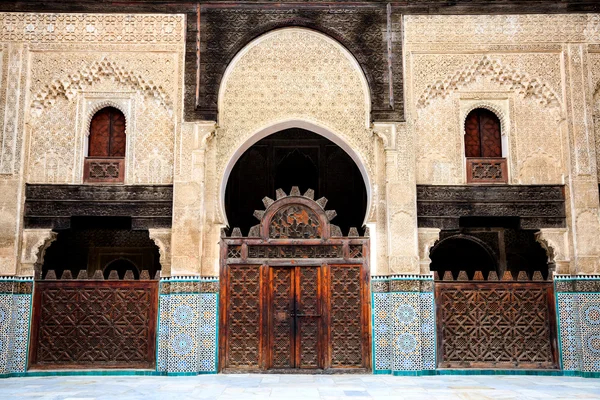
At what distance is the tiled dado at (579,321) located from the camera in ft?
24.6

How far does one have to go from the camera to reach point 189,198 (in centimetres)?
773

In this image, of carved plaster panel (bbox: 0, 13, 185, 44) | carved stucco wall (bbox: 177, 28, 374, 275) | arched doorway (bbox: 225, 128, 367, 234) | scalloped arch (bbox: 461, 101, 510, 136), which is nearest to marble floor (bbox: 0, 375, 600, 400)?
carved stucco wall (bbox: 177, 28, 374, 275)

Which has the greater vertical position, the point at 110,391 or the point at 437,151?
the point at 437,151

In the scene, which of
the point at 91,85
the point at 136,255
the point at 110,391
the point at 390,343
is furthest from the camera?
the point at 136,255

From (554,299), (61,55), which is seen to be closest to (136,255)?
(61,55)

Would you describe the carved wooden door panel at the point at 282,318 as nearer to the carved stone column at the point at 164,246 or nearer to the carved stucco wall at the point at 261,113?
the carved stucco wall at the point at 261,113

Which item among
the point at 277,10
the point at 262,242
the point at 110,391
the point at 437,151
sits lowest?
the point at 110,391

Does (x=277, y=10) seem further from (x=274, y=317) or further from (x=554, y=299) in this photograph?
(x=554, y=299)

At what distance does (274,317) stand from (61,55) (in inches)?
170

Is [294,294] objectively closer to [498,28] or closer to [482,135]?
[482,135]

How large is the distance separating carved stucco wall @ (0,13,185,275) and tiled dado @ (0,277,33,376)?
1310 millimetres

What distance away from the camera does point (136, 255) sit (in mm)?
11023

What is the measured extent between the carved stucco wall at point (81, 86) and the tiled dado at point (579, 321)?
508 centimetres

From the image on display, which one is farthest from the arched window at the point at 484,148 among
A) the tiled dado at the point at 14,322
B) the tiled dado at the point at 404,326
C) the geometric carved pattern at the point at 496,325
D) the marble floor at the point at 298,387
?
the tiled dado at the point at 14,322
